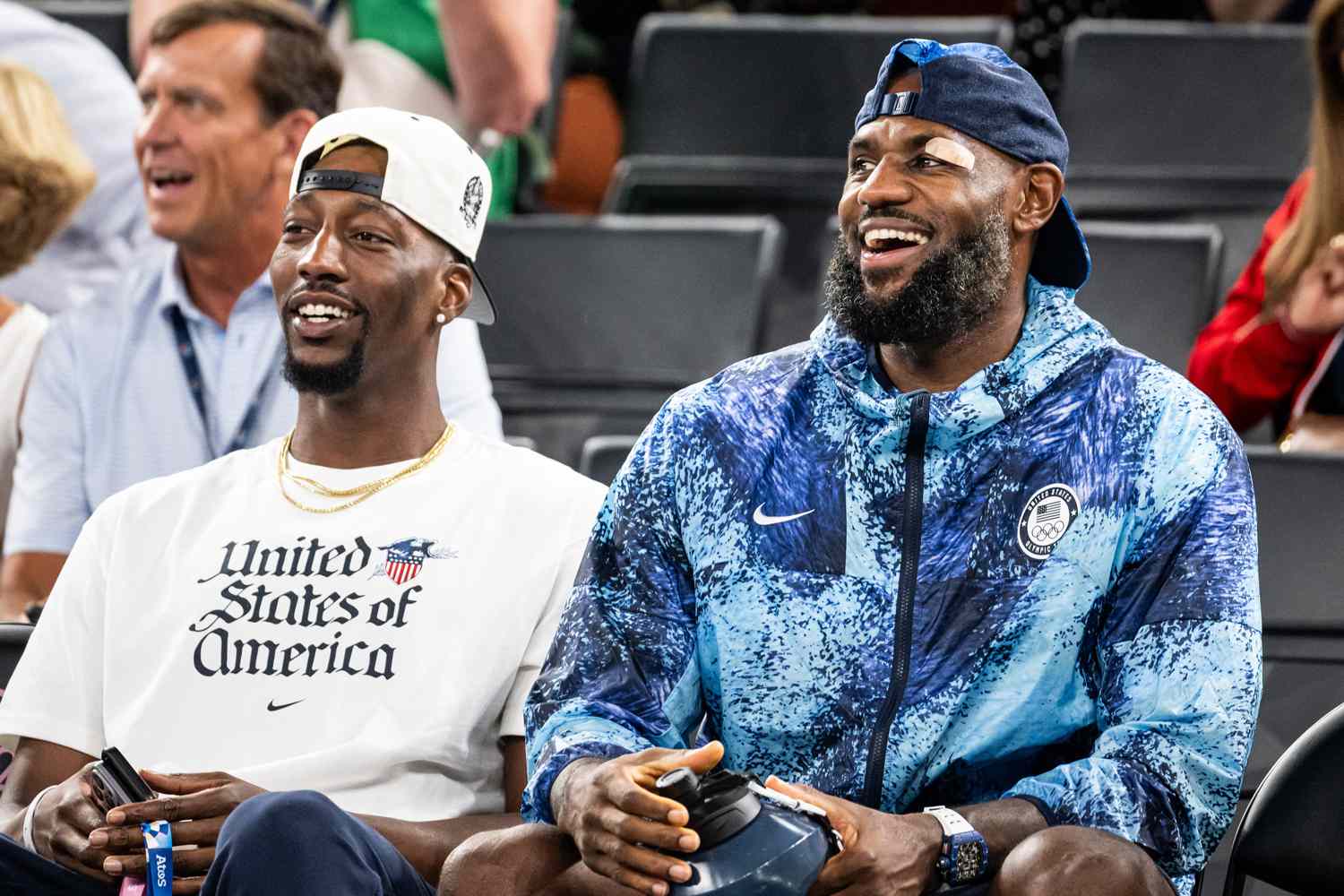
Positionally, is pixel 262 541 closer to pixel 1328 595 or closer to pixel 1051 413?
pixel 1051 413

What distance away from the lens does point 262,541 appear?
2838 millimetres

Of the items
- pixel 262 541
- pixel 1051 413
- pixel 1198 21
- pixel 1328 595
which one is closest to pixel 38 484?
pixel 262 541

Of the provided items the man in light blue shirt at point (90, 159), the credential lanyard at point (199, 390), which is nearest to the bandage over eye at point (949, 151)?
the credential lanyard at point (199, 390)

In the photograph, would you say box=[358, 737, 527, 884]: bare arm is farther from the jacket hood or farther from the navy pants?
the jacket hood

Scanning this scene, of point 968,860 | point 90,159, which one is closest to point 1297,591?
point 968,860

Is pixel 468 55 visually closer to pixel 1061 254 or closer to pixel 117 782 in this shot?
pixel 1061 254

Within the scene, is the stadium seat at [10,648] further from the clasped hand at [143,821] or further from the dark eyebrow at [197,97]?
the dark eyebrow at [197,97]

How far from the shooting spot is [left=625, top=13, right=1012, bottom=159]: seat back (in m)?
5.06

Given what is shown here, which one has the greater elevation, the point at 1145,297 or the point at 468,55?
the point at 468,55

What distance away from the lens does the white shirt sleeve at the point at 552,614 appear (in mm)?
2695

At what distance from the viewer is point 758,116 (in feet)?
16.9

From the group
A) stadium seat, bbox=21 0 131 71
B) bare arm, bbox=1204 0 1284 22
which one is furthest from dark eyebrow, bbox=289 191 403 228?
bare arm, bbox=1204 0 1284 22

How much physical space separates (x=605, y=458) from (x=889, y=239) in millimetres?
1009

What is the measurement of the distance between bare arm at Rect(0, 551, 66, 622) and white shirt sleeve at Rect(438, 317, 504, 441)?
2.37 ft
